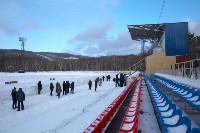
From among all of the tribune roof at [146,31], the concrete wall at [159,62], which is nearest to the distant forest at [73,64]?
the tribune roof at [146,31]

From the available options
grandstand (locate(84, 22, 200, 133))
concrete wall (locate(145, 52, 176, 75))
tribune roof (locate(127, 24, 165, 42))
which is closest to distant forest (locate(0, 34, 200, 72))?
tribune roof (locate(127, 24, 165, 42))

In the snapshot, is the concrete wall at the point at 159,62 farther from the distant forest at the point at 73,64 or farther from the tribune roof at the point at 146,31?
the distant forest at the point at 73,64

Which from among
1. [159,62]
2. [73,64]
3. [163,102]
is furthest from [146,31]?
[73,64]

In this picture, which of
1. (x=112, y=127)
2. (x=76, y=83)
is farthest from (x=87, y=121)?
(x=76, y=83)

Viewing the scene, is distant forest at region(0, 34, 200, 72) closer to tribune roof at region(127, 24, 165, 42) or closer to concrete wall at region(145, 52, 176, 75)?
tribune roof at region(127, 24, 165, 42)

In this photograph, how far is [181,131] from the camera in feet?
19.8

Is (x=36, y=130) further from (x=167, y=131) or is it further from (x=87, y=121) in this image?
(x=167, y=131)

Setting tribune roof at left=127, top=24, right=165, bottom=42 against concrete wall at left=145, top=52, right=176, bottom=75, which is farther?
tribune roof at left=127, top=24, right=165, bottom=42

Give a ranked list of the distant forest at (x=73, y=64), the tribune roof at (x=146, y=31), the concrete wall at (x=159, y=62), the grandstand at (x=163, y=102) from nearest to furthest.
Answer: the grandstand at (x=163, y=102), the concrete wall at (x=159, y=62), the tribune roof at (x=146, y=31), the distant forest at (x=73, y=64)

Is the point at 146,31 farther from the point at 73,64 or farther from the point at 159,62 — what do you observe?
the point at 73,64

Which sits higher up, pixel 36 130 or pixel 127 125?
pixel 127 125

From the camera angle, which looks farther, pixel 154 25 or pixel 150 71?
pixel 150 71

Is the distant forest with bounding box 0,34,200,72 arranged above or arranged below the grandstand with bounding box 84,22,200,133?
above

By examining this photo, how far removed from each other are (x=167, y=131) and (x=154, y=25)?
34065 millimetres
